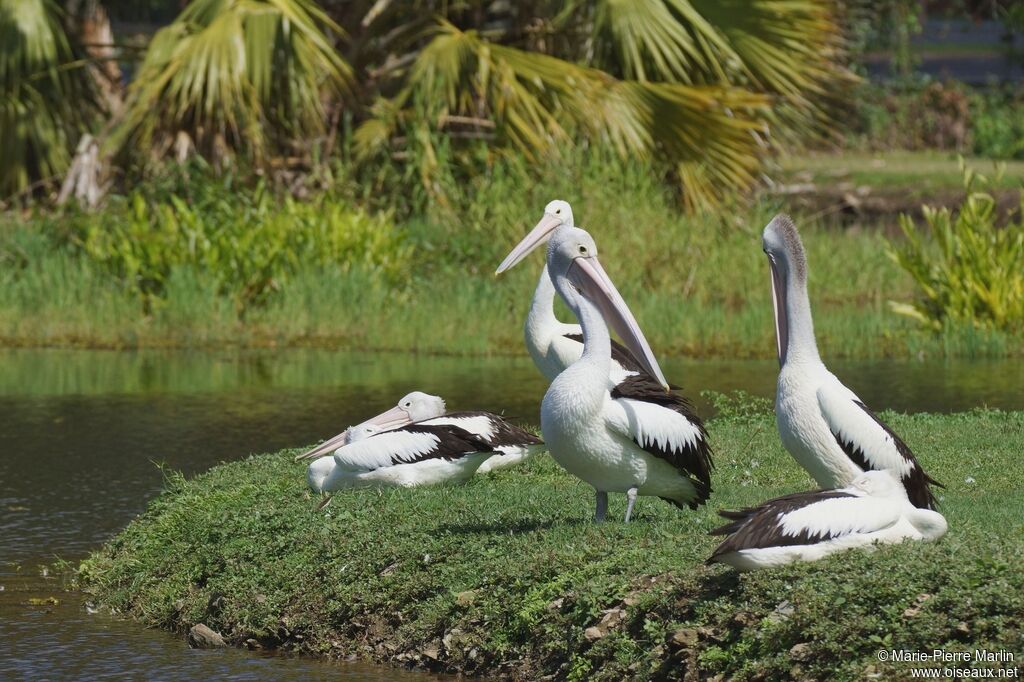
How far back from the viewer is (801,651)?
16.3 feet

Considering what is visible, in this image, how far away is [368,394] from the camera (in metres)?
11.3

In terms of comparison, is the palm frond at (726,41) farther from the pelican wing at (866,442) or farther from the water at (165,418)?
the pelican wing at (866,442)

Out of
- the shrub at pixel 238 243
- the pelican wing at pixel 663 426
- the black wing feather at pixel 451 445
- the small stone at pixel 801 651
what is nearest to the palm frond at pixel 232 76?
the shrub at pixel 238 243

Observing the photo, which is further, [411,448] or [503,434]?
[503,434]

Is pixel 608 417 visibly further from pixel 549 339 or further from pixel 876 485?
pixel 549 339

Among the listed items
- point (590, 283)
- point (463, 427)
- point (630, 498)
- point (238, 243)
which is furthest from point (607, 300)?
point (238, 243)

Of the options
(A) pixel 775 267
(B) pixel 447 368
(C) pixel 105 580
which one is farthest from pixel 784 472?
(B) pixel 447 368

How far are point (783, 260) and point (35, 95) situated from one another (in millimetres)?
12358

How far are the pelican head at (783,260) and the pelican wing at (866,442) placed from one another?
498 mm

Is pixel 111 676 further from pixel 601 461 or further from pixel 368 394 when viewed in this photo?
pixel 368 394

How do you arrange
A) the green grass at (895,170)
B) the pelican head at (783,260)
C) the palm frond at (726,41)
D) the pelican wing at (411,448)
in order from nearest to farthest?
1. the pelican head at (783,260)
2. the pelican wing at (411,448)
3. the palm frond at (726,41)
4. the green grass at (895,170)

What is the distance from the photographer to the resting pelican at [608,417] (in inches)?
238

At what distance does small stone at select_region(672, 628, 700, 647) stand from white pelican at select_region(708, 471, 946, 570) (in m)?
0.24

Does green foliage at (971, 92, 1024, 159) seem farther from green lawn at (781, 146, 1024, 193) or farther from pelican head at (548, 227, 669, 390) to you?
pelican head at (548, 227, 669, 390)
